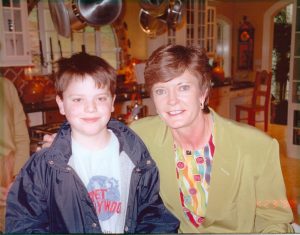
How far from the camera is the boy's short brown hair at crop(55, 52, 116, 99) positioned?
694mm

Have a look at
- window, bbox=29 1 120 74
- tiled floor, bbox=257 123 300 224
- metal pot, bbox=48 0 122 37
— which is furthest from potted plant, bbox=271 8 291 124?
metal pot, bbox=48 0 122 37

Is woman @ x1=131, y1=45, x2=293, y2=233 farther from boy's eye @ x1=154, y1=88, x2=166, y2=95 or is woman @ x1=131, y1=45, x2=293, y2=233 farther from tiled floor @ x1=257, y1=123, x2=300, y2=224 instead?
tiled floor @ x1=257, y1=123, x2=300, y2=224

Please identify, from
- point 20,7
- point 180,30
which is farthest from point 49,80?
point 180,30

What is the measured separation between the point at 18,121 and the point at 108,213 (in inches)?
18.0

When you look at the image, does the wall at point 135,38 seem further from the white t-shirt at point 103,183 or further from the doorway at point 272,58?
the white t-shirt at point 103,183

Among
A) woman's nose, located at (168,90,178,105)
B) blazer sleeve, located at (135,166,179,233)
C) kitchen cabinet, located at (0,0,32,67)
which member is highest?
kitchen cabinet, located at (0,0,32,67)

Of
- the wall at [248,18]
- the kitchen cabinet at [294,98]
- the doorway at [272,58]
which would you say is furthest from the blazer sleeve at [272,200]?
the wall at [248,18]

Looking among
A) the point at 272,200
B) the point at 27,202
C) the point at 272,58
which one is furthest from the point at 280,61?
the point at 27,202

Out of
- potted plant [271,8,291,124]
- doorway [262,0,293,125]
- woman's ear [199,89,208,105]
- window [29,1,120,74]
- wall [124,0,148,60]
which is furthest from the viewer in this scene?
potted plant [271,8,291,124]

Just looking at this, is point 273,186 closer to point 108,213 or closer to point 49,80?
point 108,213

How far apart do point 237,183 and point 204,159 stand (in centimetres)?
9

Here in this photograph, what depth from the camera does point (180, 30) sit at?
298 cm

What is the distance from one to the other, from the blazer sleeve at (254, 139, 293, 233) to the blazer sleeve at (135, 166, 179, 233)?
21cm

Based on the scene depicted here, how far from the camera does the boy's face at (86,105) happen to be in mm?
690
